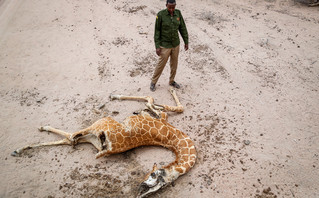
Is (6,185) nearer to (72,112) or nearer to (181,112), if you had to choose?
(72,112)

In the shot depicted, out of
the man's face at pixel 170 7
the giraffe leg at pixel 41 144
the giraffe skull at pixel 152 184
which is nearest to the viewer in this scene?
the giraffe skull at pixel 152 184

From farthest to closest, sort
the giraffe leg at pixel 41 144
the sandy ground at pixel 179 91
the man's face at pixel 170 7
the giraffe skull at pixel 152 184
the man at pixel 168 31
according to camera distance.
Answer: the man at pixel 168 31 < the man's face at pixel 170 7 < the giraffe leg at pixel 41 144 < the sandy ground at pixel 179 91 < the giraffe skull at pixel 152 184

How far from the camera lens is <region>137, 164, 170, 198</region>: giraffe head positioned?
3266 millimetres

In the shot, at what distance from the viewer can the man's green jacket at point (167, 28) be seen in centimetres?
462

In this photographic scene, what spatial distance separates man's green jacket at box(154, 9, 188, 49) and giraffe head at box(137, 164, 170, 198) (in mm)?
2822

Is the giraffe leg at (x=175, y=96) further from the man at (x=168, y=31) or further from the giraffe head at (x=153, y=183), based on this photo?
the giraffe head at (x=153, y=183)

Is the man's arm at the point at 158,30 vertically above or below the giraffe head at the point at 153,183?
above

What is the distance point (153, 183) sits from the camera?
3297 mm

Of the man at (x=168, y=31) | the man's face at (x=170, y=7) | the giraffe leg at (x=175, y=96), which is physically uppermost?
the man's face at (x=170, y=7)

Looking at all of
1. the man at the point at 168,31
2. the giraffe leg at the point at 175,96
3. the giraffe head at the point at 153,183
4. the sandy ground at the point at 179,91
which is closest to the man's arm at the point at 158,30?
the man at the point at 168,31

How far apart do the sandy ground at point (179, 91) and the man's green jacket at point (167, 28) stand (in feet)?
4.30

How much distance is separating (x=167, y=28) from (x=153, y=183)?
10.6 ft

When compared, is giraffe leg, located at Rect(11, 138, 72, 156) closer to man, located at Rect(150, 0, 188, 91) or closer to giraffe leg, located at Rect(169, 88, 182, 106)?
giraffe leg, located at Rect(169, 88, 182, 106)

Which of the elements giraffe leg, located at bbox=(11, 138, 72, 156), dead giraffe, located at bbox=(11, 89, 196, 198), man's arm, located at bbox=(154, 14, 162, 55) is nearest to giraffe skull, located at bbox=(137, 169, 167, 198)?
dead giraffe, located at bbox=(11, 89, 196, 198)
